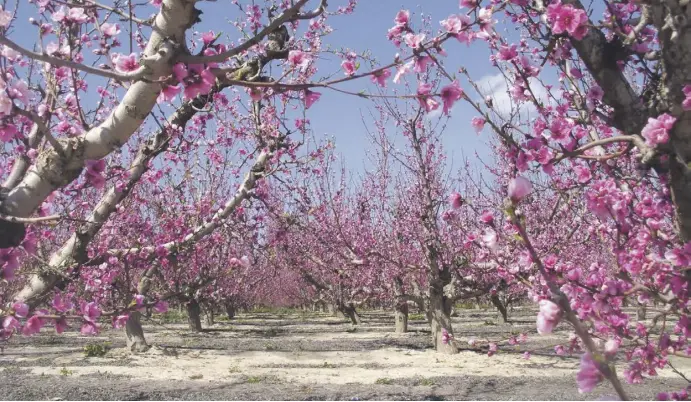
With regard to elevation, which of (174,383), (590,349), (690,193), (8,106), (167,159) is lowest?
(174,383)

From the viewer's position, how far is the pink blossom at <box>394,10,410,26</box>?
3.00 metres

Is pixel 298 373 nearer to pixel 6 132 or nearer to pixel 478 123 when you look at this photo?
pixel 478 123

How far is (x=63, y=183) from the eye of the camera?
2762 mm

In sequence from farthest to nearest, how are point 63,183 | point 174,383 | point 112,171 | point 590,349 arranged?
point 174,383
point 112,171
point 63,183
point 590,349

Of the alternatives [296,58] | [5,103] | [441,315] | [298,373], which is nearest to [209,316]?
[441,315]

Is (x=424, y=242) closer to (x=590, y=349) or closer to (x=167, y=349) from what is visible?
(x=167, y=349)

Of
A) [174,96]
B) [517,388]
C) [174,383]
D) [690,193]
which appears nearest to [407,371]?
[517,388]

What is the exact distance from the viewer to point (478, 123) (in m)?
3.51

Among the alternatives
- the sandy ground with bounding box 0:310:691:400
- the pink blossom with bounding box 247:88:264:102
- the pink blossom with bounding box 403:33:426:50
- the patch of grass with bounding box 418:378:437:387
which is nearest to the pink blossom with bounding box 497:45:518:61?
the pink blossom with bounding box 403:33:426:50

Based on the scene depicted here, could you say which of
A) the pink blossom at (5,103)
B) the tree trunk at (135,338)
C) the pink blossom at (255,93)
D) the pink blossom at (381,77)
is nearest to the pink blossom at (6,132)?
the pink blossom at (5,103)

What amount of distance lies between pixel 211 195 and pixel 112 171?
352 inches

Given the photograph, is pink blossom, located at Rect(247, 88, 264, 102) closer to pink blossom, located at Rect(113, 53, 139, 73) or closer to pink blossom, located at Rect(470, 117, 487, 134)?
pink blossom, located at Rect(113, 53, 139, 73)

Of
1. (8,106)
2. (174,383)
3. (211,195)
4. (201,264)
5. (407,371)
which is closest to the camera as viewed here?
(8,106)

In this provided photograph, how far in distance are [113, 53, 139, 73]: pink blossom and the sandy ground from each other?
6436 mm
